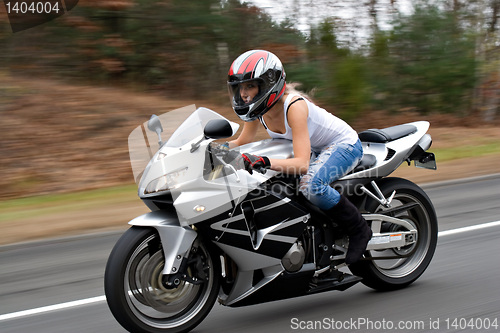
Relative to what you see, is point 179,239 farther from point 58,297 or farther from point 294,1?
point 294,1

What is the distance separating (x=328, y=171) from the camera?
449 centimetres

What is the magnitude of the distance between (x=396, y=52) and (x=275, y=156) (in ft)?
46.3

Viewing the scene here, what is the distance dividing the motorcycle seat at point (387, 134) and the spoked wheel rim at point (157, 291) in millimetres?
1790

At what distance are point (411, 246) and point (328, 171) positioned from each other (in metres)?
1.21

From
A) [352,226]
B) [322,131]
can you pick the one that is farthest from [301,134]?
[352,226]

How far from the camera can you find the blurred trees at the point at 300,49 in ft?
46.4

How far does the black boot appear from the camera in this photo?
450 centimetres

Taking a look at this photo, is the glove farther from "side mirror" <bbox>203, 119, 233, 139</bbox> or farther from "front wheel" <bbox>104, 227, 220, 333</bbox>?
"front wheel" <bbox>104, 227, 220, 333</bbox>

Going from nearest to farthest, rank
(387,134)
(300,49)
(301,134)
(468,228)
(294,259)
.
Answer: (301,134)
(294,259)
(387,134)
(468,228)
(300,49)

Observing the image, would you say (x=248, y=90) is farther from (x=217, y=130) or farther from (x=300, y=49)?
(x=300, y=49)

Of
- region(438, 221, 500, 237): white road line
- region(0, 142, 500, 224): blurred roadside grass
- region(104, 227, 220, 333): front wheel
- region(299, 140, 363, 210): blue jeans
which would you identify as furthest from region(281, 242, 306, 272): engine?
region(0, 142, 500, 224): blurred roadside grass

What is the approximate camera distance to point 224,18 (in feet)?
50.4

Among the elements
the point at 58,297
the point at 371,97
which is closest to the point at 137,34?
the point at 371,97

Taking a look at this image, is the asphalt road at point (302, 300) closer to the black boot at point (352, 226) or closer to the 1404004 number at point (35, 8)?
the black boot at point (352, 226)
